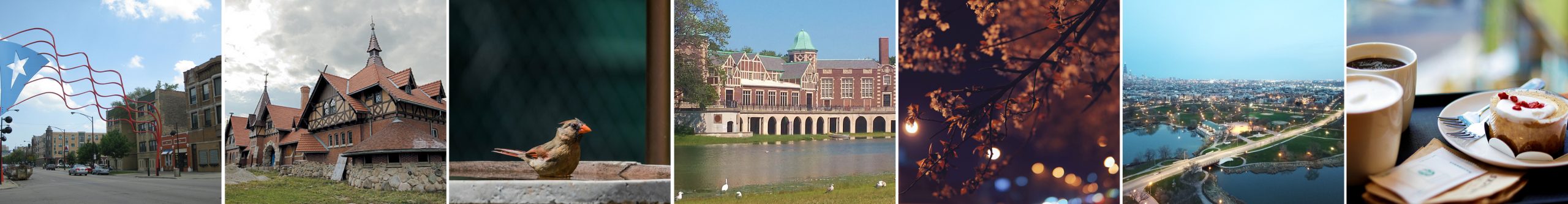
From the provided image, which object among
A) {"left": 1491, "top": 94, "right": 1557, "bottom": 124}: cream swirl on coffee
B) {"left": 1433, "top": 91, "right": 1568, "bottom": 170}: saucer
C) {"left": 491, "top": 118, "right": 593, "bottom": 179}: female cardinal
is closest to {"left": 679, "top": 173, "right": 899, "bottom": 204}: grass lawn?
{"left": 491, "top": 118, "right": 593, "bottom": 179}: female cardinal

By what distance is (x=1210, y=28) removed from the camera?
10.6 ft

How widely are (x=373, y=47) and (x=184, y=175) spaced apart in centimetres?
96

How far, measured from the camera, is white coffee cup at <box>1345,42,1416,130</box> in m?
2.94

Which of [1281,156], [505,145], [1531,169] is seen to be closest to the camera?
[1531,169]

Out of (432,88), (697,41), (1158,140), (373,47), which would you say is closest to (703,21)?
(697,41)

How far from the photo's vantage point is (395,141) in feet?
11.2

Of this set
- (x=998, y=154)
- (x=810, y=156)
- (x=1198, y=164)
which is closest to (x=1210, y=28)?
(x=1198, y=164)

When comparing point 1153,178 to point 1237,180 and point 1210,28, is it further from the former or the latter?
point 1210,28

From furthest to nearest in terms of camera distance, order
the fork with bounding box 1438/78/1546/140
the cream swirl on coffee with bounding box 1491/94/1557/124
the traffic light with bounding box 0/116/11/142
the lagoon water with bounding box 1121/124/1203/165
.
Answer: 1. the traffic light with bounding box 0/116/11/142
2. the lagoon water with bounding box 1121/124/1203/165
3. the fork with bounding box 1438/78/1546/140
4. the cream swirl on coffee with bounding box 1491/94/1557/124

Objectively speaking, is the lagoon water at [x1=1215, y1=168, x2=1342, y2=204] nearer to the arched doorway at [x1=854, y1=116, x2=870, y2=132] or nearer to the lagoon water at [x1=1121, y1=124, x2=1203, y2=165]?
the lagoon water at [x1=1121, y1=124, x2=1203, y2=165]

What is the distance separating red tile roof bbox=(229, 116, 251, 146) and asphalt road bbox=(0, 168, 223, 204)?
0.19 m

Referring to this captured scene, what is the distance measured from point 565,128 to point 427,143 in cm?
69

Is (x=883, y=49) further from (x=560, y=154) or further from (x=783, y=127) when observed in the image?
(x=560, y=154)

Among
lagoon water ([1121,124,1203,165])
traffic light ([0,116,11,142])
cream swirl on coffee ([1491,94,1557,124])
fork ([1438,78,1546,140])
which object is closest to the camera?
cream swirl on coffee ([1491,94,1557,124])
